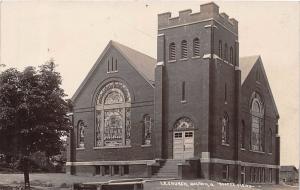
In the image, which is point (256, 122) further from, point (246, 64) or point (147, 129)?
point (147, 129)

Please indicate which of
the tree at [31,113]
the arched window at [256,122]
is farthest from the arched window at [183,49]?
the tree at [31,113]

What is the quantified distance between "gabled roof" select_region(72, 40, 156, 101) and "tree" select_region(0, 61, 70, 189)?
440 inches

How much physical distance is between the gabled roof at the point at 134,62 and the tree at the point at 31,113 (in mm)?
11176

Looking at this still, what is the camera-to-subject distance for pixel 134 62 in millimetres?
39656

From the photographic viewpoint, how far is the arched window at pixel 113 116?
39531 millimetres

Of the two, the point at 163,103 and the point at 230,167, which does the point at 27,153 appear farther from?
the point at 230,167

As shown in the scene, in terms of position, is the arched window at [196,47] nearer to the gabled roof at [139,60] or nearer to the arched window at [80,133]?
the gabled roof at [139,60]

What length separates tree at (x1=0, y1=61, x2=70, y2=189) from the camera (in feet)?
90.5

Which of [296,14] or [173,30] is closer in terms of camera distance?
[296,14]

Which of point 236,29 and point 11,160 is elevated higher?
point 236,29

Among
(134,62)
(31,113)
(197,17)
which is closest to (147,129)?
(134,62)

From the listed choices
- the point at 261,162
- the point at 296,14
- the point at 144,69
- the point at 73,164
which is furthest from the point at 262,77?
the point at 296,14

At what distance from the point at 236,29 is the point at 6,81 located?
18188 millimetres

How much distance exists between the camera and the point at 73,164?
41.6 m
